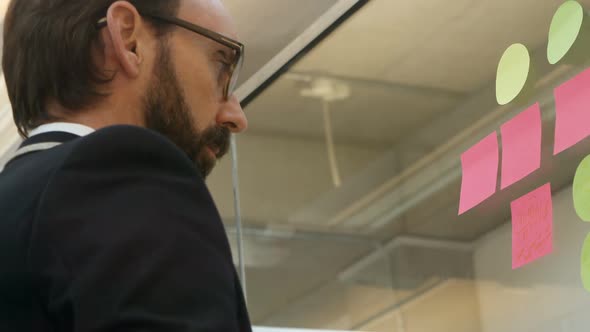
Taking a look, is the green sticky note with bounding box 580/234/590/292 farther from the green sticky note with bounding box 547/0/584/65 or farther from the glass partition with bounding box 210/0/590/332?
the green sticky note with bounding box 547/0/584/65

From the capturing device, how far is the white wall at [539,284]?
4.27 feet

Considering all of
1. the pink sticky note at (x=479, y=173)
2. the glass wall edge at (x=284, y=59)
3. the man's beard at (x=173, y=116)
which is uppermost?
the glass wall edge at (x=284, y=59)

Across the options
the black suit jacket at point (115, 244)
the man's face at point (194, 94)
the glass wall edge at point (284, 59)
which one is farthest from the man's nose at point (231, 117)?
the glass wall edge at point (284, 59)

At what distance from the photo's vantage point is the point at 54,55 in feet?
2.97

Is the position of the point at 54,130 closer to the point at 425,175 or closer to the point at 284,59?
the point at 425,175

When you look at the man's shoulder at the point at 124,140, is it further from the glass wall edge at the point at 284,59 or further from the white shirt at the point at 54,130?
the glass wall edge at the point at 284,59

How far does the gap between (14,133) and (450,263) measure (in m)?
1.17

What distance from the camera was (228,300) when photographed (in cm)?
67

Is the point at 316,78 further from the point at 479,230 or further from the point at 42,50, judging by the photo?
the point at 42,50

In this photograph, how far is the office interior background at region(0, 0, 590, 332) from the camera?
140cm

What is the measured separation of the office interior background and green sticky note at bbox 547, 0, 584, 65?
2 centimetres

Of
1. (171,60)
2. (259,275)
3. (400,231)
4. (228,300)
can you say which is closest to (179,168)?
(228,300)

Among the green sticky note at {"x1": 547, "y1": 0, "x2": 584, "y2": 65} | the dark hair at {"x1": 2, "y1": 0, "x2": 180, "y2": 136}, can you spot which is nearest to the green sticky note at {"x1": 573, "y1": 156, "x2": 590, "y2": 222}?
the green sticky note at {"x1": 547, "y1": 0, "x2": 584, "y2": 65}

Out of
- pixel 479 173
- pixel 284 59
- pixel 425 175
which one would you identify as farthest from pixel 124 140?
pixel 284 59
